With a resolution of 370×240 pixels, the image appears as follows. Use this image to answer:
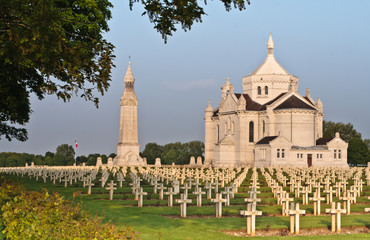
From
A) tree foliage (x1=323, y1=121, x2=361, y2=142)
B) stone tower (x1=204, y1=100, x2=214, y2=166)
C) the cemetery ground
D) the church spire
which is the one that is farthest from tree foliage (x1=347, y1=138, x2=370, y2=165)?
the cemetery ground

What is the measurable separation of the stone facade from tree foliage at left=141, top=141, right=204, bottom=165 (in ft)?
124

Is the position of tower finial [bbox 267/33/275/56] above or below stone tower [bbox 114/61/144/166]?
above

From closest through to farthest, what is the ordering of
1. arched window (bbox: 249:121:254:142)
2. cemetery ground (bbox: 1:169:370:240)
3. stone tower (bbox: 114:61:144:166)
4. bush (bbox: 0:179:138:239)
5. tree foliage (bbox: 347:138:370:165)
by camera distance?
1. bush (bbox: 0:179:138:239)
2. cemetery ground (bbox: 1:169:370:240)
3. arched window (bbox: 249:121:254:142)
4. stone tower (bbox: 114:61:144:166)
5. tree foliage (bbox: 347:138:370:165)

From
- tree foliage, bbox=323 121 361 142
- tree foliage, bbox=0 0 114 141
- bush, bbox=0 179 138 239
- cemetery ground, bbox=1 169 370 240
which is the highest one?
tree foliage, bbox=323 121 361 142

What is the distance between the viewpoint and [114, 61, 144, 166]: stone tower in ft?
312

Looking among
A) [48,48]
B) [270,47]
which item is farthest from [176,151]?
[48,48]

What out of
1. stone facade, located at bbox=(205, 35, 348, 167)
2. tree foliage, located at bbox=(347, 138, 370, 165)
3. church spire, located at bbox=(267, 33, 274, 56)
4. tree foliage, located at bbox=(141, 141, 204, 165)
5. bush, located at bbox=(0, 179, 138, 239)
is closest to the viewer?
bush, located at bbox=(0, 179, 138, 239)

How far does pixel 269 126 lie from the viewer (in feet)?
281

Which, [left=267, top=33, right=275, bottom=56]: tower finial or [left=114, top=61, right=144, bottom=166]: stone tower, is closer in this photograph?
[left=114, top=61, right=144, bottom=166]: stone tower

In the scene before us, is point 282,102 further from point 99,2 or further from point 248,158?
point 99,2

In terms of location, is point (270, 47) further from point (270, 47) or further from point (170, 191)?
point (170, 191)

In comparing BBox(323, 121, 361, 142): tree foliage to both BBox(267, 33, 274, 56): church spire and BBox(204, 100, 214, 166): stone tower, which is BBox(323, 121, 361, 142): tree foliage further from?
BBox(204, 100, 214, 166): stone tower

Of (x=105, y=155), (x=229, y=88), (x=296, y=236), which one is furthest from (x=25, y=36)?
(x=105, y=155)

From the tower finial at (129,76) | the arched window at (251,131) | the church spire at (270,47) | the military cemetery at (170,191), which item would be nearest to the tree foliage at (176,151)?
the tower finial at (129,76)
